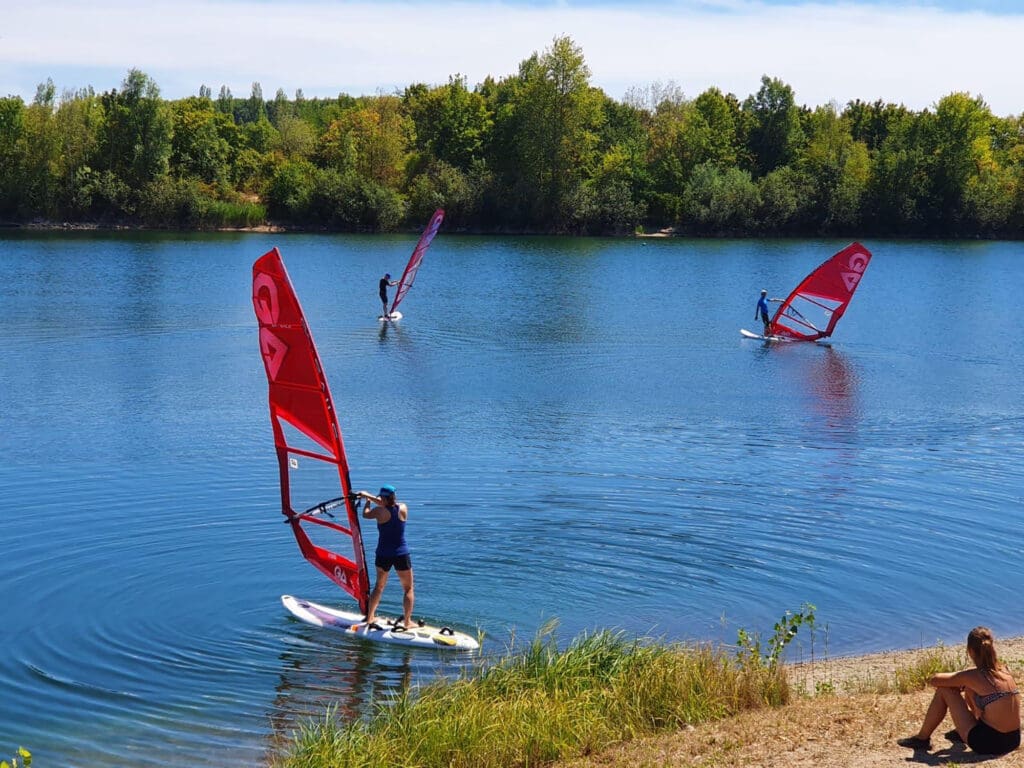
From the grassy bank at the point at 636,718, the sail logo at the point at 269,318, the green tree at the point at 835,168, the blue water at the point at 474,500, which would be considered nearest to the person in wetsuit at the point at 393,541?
the blue water at the point at 474,500

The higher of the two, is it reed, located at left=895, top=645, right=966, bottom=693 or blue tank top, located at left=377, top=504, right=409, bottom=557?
blue tank top, located at left=377, top=504, right=409, bottom=557

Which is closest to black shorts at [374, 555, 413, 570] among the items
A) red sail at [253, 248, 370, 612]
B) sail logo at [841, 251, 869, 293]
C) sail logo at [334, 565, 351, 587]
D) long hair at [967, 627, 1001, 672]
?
red sail at [253, 248, 370, 612]

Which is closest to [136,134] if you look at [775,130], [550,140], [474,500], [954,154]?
[550,140]

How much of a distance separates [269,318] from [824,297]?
85.9 feet

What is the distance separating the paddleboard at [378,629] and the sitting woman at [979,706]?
4618 millimetres

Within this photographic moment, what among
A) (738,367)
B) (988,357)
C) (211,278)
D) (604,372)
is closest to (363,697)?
(604,372)

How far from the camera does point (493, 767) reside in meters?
8.02

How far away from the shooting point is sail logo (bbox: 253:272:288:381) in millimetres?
11539

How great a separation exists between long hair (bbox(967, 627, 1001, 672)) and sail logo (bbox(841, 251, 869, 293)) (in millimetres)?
27573

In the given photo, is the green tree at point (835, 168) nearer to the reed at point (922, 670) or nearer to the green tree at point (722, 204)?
the green tree at point (722, 204)

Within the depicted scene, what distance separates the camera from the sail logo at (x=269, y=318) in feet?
37.9

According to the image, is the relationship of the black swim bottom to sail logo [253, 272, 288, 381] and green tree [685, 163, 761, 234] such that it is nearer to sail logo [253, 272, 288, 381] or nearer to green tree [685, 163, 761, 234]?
sail logo [253, 272, 288, 381]

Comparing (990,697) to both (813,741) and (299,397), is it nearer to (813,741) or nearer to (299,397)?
(813,741)

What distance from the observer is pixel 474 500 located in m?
16.2
